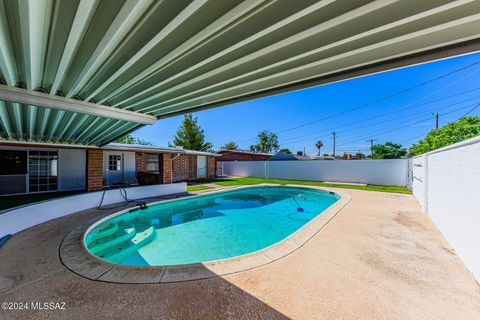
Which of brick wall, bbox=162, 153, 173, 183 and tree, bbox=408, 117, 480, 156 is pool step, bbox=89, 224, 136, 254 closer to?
brick wall, bbox=162, 153, 173, 183

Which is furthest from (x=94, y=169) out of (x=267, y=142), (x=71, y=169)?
(x=267, y=142)

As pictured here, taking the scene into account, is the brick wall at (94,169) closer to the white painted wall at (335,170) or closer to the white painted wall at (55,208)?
the white painted wall at (55,208)

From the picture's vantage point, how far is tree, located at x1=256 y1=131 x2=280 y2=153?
1809 inches

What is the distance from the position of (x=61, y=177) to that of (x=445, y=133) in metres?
28.7

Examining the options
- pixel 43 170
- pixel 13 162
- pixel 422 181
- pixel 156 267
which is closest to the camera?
pixel 156 267

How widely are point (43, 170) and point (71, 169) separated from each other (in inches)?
41.9

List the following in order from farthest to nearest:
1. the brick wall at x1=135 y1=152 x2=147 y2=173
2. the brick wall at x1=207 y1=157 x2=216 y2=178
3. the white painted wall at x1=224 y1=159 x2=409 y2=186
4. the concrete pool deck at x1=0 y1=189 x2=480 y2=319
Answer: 1. the brick wall at x1=207 y1=157 x2=216 y2=178
2. the white painted wall at x1=224 y1=159 x2=409 y2=186
3. the brick wall at x1=135 y1=152 x2=147 y2=173
4. the concrete pool deck at x1=0 y1=189 x2=480 y2=319

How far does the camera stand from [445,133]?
55.2 ft

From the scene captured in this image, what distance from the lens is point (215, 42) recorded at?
2010 millimetres

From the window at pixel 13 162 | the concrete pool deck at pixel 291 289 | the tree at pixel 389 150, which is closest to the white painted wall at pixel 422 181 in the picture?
the concrete pool deck at pixel 291 289

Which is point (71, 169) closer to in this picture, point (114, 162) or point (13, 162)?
point (13, 162)

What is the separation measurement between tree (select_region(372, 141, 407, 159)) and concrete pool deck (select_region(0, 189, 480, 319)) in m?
37.5

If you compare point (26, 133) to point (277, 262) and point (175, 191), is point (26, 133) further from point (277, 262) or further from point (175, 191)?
point (277, 262)

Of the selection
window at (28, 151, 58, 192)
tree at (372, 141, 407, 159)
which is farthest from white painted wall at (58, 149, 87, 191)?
tree at (372, 141, 407, 159)
